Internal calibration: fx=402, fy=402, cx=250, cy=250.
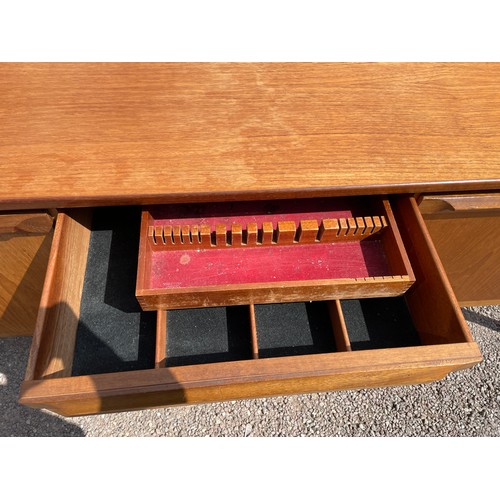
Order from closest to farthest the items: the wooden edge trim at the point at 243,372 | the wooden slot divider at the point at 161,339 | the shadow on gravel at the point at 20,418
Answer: the wooden edge trim at the point at 243,372 → the wooden slot divider at the point at 161,339 → the shadow on gravel at the point at 20,418

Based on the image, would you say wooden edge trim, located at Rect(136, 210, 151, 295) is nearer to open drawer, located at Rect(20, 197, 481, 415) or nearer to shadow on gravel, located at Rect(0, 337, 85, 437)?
open drawer, located at Rect(20, 197, 481, 415)

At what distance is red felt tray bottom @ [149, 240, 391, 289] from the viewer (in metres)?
0.66

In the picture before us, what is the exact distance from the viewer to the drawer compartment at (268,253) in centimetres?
61

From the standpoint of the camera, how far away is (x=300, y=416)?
3.07ft

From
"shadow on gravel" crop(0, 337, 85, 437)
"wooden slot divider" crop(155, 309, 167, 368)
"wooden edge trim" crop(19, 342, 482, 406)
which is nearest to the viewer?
"wooden edge trim" crop(19, 342, 482, 406)

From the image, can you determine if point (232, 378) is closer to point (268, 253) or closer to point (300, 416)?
point (268, 253)

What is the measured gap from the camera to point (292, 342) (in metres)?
0.67

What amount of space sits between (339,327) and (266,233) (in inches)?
7.5

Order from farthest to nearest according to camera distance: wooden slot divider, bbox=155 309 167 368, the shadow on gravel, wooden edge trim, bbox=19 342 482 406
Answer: the shadow on gravel < wooden slot divider, bbox=155 309 167 368 < wooden edge trim, bbox=19 342 482 406

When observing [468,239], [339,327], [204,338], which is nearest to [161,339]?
[204,338]

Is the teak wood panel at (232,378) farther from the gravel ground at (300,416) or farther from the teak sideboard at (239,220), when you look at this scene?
the gravel ground at (300,416)

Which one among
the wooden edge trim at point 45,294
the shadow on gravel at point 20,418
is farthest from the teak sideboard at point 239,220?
the shadow on gravel at point 20,418

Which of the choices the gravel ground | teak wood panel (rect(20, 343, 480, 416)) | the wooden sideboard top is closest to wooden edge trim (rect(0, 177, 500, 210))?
the wooden sideboard top

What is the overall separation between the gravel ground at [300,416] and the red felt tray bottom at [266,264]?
42cm
